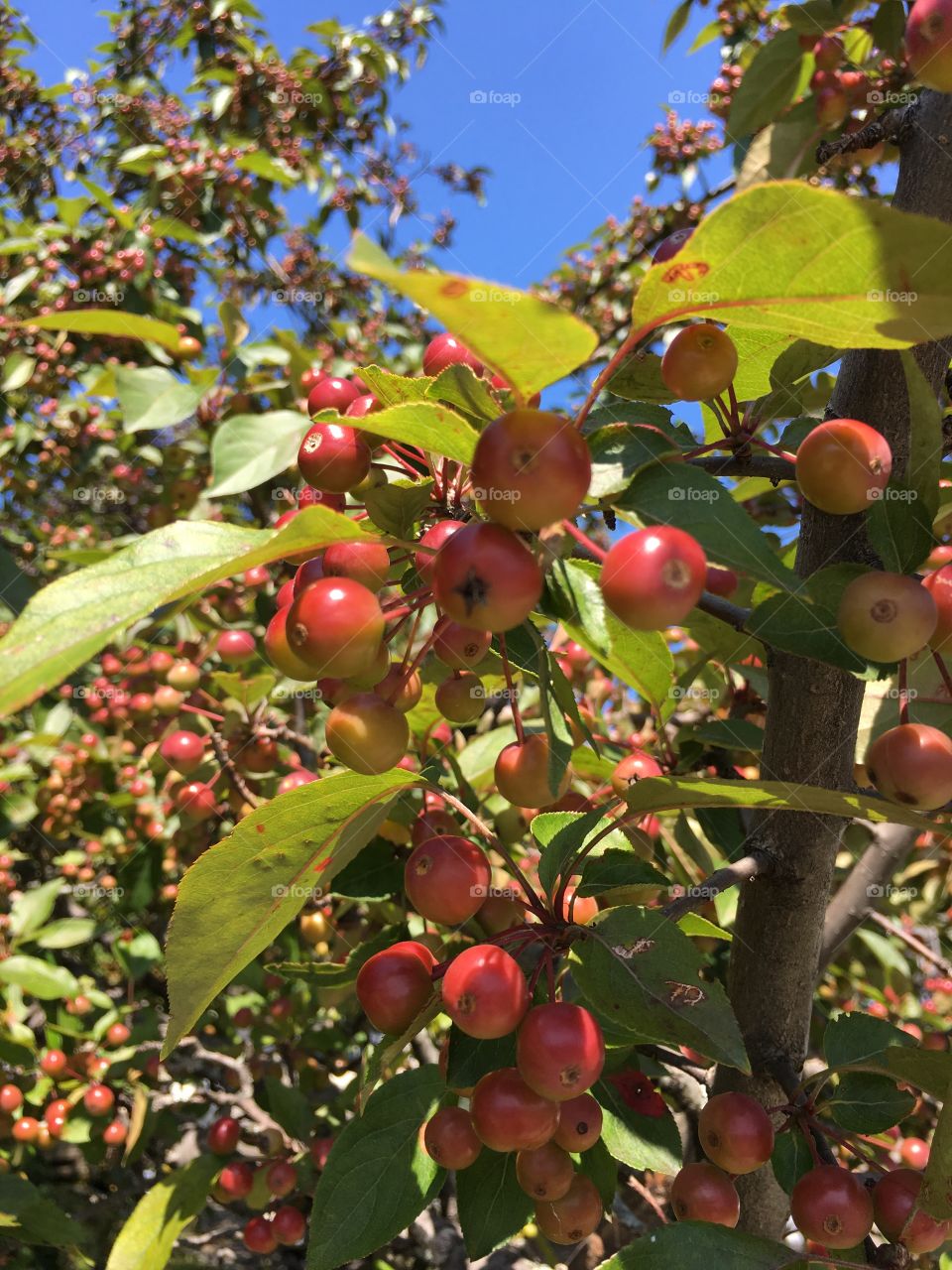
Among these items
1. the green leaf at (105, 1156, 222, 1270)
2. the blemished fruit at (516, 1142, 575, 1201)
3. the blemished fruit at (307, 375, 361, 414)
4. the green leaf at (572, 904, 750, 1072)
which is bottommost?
the green leaf at (105, 1156, 222, 1270)

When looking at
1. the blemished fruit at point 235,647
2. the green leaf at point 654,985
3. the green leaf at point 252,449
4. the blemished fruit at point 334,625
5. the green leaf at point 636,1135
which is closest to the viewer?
the blemished fruit at point 334,625

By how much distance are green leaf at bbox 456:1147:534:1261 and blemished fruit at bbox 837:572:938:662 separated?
967mm

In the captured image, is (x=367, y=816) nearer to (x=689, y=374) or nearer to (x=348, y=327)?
(x=689, y=374)

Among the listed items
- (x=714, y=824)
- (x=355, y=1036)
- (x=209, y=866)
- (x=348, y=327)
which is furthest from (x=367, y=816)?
(x=348, y=327)

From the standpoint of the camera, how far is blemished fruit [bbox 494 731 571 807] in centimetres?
107

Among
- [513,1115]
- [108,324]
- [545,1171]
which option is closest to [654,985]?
[513,1115]

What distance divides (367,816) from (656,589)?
0.59 m

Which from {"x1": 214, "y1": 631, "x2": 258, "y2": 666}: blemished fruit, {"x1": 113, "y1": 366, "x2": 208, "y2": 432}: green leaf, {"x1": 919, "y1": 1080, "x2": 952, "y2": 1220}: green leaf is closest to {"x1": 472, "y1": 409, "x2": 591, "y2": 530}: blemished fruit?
{"x1": 919, "y1": 1080, "x2": 952, "y2": 1220}: green leaf

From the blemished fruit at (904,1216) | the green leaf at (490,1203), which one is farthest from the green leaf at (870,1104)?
the green leaf at (490,1203)

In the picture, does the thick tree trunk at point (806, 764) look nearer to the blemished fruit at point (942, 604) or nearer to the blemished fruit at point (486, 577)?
the blemished fruit at point (942, 604)

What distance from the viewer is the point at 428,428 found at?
2.64ft

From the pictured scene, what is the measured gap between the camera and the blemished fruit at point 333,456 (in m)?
0.99

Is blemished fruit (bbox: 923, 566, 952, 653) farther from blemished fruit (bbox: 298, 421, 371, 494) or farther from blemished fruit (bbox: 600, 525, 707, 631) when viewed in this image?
blemished fruit (bbox: 298, 421, 371, 494)

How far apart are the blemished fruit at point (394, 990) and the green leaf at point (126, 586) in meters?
0.68
